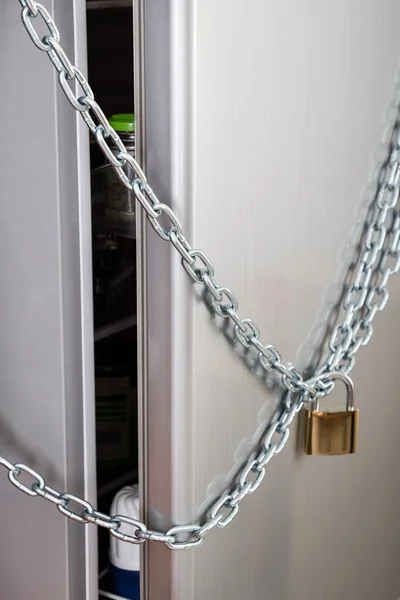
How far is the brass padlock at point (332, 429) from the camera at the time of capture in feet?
2.52

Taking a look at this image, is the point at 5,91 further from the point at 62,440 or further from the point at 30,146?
the point at 62,440

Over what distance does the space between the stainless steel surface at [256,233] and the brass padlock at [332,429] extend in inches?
1.2

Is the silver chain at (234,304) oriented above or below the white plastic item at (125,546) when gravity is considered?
above

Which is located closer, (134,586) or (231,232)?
(231,232)

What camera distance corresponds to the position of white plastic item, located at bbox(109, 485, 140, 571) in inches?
30.7

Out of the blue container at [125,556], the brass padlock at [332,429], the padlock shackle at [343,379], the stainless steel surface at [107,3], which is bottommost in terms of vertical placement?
the blue container at [125,556]

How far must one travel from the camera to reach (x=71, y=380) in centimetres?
67

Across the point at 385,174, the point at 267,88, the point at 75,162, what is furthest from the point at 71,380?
the point at 385,174

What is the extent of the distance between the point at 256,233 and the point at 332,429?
0.22 meters

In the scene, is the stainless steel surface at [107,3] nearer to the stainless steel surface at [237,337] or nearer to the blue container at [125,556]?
the stainless steel surface at [237,337]

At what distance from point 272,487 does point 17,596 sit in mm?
249

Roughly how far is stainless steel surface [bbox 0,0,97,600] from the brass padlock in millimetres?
213

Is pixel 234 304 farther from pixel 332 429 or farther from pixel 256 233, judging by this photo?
pixel 332 429

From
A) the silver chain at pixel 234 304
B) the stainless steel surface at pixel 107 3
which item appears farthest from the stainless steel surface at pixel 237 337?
the stainless steel surface at pixel 107 3
